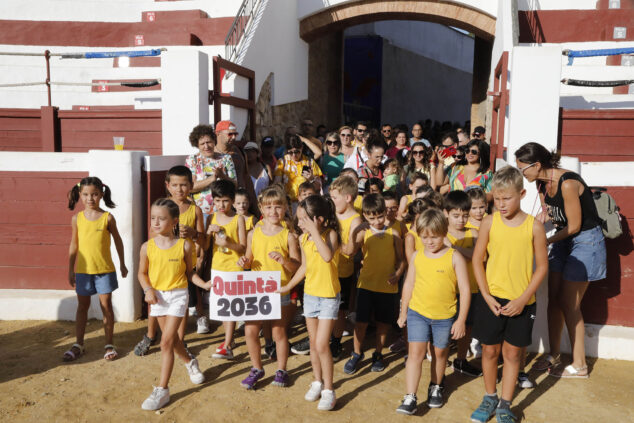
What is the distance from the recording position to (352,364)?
13.9 ft

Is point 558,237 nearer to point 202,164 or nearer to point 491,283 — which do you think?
point 491,283

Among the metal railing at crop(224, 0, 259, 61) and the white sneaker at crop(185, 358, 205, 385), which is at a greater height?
the metal railing at crop(224, 0, 259, 61)

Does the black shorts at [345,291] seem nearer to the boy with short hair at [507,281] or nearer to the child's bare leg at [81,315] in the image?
the boy with short hair at [507,281]

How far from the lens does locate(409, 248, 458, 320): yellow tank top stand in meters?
3.53

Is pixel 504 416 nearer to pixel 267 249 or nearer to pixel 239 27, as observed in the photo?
pixel 267 249

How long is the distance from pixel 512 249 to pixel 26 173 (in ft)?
15.2

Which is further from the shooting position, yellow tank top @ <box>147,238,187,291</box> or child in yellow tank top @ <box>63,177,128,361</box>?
child in yellow tank top @ <box>63,177,128,361</box>

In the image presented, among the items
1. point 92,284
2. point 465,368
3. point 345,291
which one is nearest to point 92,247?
point 92,284

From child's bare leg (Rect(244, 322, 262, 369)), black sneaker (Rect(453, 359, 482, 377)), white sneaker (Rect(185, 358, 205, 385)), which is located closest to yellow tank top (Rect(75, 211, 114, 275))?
white sneaker (Rect(185, 358, 205, 385))

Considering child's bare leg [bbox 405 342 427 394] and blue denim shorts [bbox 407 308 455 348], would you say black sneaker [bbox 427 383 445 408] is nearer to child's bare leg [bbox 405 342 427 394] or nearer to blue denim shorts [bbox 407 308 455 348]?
child's bare leg [bbox 405 342 427 394]

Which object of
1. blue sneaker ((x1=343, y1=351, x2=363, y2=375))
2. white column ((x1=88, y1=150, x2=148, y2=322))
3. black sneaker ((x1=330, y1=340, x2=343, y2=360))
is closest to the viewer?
blue sneaker ((x1=343, y1=351, x2=363, y2=375))

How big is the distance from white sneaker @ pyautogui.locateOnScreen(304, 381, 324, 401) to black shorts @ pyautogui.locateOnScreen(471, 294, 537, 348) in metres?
1.08

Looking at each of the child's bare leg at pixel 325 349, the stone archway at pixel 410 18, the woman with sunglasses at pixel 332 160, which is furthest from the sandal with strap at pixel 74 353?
the stone archway at pixel 410 18

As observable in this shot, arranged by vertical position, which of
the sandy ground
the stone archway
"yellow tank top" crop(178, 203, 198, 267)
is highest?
the stone archway
